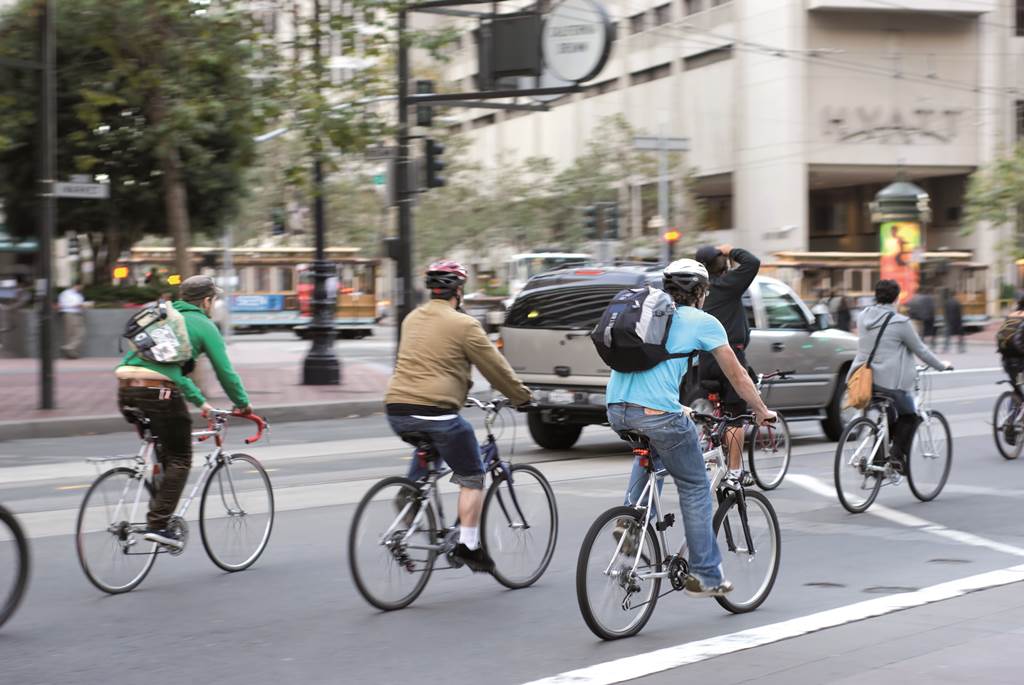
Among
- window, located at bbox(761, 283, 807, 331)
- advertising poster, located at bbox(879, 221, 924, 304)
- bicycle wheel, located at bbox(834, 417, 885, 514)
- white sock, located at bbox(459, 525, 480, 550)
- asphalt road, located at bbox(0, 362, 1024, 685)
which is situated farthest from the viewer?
advertising poster, located at bbox(879, 221, 924, 304)

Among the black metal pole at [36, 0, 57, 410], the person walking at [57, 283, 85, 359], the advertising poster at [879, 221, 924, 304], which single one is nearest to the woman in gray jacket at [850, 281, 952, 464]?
the black metal pole at [36, 0, 57, 410]

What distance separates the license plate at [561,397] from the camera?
43.4 feet

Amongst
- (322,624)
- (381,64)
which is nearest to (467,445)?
(322,624)

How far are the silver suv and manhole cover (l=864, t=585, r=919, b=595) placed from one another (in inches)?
222

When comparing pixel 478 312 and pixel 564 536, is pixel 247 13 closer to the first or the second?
pixel 564 536

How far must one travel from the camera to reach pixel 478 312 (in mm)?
46344

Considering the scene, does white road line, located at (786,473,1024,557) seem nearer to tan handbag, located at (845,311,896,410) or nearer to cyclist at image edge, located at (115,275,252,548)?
tan handbag, located at (845,311,896,410)

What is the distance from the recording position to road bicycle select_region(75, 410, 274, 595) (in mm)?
7172

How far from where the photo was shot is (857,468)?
9938 millimetres

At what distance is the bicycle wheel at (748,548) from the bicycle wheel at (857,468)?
10.2 feet

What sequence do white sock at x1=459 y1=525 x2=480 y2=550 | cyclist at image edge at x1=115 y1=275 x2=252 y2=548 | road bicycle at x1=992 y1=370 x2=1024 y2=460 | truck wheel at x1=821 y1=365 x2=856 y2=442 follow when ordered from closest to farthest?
white sock at x1=459 y1=525 x2=480 y2=550
cyclist at image edge at x1=115 y1=275 x2=252 y2=548
road bicycle at x1=992 y1=370 x2=1024 y2=460
truck wheel at x1=821 y1=365 x2=856 y2=442

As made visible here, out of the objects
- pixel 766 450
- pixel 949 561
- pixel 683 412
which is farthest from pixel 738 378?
pixel 766 450

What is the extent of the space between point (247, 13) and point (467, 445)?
14.0m

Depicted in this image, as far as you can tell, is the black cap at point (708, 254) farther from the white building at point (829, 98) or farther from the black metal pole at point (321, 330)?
the white building at point (829, 98)
